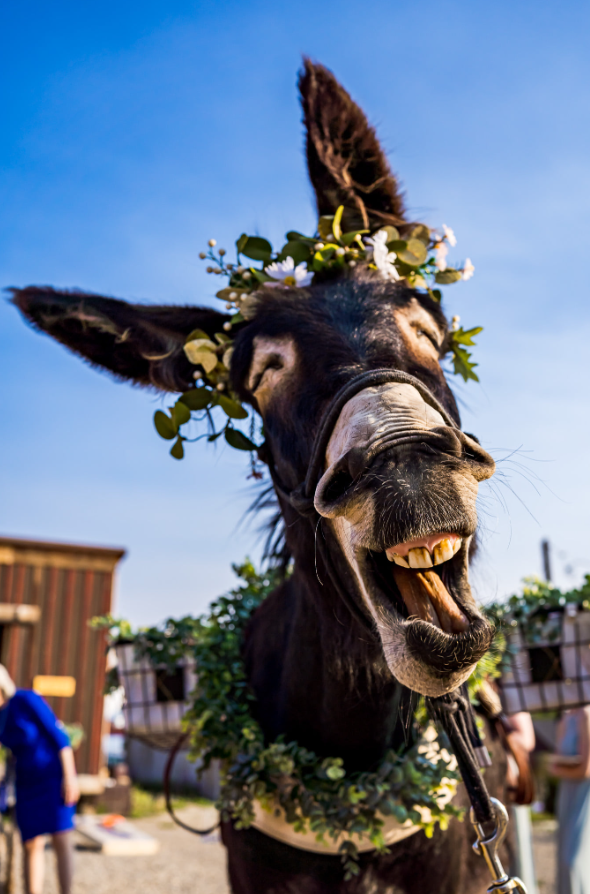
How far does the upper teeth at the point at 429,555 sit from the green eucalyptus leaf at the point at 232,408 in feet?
3.75

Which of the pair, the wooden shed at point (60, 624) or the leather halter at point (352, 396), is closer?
the leather halter at point (352, 396)

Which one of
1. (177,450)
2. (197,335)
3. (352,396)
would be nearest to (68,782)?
(177,450)

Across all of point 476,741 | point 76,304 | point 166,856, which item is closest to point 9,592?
point 166,856

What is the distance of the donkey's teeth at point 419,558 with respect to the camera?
1400 millimetres

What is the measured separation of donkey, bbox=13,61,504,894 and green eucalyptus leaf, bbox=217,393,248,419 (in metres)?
0.19

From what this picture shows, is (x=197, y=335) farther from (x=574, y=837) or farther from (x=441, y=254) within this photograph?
(x=574, y=837)

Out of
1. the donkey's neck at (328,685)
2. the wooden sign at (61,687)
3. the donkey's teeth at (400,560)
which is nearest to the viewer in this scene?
the donkey's teeth at (400,560)

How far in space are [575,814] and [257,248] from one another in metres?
3.61

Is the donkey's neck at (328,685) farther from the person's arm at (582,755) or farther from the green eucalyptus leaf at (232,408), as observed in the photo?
the person's arm at (582,755)

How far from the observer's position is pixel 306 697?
2.12 metres

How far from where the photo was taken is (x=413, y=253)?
7.63ft

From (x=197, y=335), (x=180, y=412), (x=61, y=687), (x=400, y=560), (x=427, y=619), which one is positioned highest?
(x=197, y=335)

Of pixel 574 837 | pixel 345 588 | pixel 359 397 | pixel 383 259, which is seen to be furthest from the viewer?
pixel 574 837

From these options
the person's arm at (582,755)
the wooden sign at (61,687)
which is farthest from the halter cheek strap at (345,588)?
the wooden sign at (61,687)
